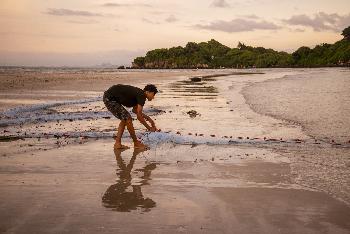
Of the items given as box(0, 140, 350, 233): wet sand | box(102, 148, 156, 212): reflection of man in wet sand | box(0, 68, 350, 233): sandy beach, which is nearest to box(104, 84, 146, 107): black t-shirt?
box(0, 68, 350, 233): sandy beach

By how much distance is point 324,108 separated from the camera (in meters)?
12.9

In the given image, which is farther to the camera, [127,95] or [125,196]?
[127,95]

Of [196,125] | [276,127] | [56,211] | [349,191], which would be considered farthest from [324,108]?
[56,211]

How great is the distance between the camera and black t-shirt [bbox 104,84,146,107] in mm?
7328

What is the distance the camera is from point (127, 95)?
24.4 feet

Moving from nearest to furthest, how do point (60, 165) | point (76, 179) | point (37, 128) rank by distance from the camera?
point (76, 179), point (60, 165), point (37, 128)

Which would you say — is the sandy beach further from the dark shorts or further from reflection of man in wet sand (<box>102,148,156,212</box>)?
the dark shorts

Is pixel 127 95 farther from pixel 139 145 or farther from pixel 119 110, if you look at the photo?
pixel 139 145

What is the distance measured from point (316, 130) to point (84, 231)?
7140 millimetres

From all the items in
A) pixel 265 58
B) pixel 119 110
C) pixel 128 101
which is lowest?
pixel 119 110

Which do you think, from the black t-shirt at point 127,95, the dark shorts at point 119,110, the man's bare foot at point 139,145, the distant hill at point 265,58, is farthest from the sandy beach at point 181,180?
the distant hill at point 265,58

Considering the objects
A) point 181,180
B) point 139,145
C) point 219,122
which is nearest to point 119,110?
point 139,145

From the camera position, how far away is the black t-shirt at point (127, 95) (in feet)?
24.0

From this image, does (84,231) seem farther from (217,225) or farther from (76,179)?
(76,179)
